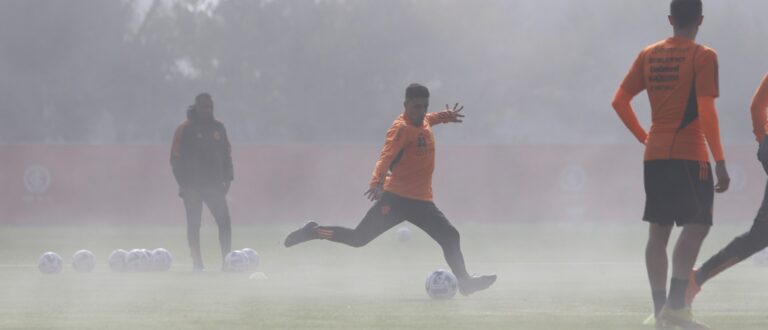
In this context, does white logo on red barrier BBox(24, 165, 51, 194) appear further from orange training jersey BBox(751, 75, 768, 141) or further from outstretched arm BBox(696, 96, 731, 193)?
outstretched arm BBox(696, 96, 731, 193)

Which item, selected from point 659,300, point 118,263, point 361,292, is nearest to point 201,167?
point 118,263

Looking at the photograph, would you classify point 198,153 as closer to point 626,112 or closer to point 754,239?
point 754,239

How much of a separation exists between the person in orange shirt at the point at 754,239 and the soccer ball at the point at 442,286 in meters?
2.68

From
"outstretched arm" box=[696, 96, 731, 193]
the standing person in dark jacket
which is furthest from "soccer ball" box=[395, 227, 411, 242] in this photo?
"outstretched arm" box=[696, 96, 731, 193]

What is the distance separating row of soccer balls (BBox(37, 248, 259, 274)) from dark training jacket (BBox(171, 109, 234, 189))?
3.13 feet

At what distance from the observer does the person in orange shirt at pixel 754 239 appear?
9.93m

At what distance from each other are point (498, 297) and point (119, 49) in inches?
1754

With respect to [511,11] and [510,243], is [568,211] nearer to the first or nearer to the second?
[510,243]

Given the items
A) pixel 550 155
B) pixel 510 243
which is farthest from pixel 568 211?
pixel 510 243

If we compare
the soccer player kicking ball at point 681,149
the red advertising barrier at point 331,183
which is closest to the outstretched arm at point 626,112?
the soccer player kicking ball at point 681,149

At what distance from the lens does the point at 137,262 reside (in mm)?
16875

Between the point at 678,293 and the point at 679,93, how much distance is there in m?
1.23

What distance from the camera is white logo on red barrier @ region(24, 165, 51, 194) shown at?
117 feet

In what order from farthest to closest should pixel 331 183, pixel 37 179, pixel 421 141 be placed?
pixel 331 183 → pixel 37 179 → pixel 421 141
